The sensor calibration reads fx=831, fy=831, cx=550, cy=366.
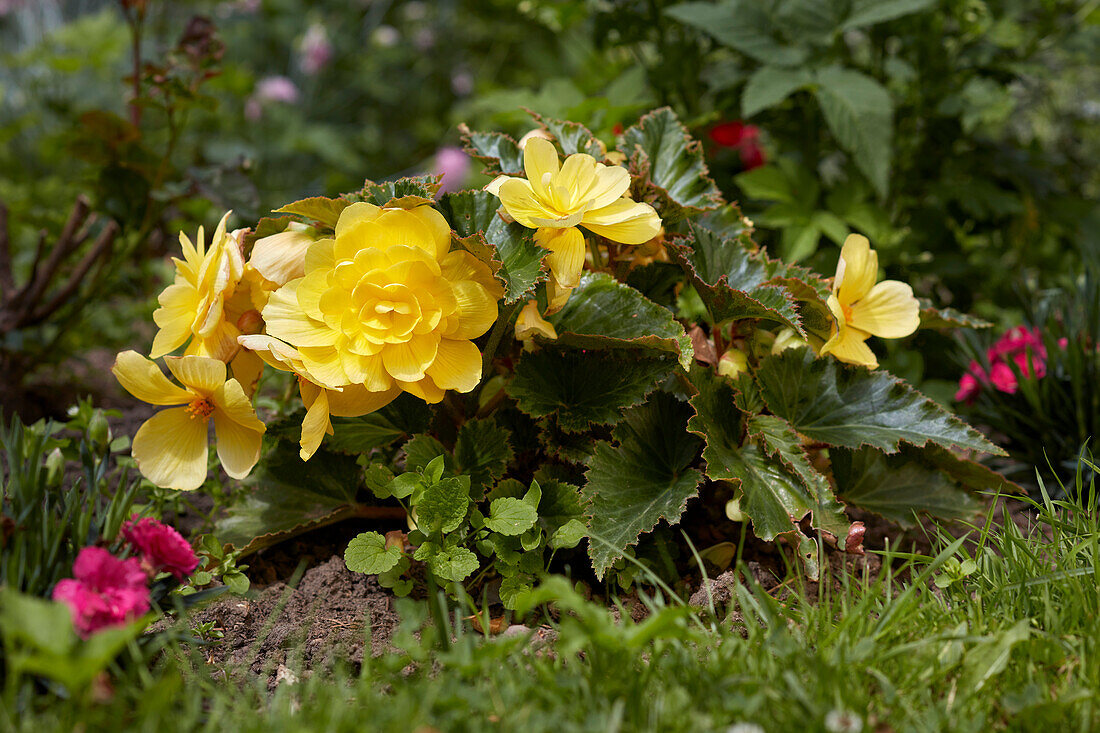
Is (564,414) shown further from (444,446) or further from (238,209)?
(238,209)

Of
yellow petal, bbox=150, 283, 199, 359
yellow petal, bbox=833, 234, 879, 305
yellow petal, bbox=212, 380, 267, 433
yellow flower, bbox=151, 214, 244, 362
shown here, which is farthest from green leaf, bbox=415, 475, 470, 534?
yellow petal, bbox=833, 234, 879, 305

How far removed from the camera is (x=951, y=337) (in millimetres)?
2186

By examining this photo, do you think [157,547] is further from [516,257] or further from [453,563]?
[516,257]

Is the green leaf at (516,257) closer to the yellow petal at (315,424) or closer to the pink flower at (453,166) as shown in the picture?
the yellow petal at (315,424)

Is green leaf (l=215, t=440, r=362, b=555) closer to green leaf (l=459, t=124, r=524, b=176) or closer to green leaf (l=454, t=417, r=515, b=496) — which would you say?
green leaf (l=454, t=417, r=515, b=496)

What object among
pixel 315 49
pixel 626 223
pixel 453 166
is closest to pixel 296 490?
pixel 626 223

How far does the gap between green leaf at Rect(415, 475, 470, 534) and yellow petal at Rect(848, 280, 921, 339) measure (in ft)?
2.35

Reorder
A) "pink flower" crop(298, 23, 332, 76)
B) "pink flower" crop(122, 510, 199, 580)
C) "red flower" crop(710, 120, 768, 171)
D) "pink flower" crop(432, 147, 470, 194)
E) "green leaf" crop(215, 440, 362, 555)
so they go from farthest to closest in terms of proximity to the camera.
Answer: "pink flower" crop(298, 23, 332, 76)
"pink flower" crop(432, 147, 470, 194)
"red flower" crop(710, 120, 768, 171)
"green leaf" crop(215, 440, 362, 555)
"pink flower" crop(122, 510, 199, 580)

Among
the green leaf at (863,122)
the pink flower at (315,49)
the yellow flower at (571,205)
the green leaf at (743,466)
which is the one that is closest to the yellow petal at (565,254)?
the yellow flower at (571,205)

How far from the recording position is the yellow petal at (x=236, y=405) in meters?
1.20

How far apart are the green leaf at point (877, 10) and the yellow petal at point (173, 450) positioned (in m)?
1.80

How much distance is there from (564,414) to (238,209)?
Answer: 113cm

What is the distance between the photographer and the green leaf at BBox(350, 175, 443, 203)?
1.17m

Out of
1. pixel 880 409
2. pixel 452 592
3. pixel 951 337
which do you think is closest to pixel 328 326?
pixel 452 592
